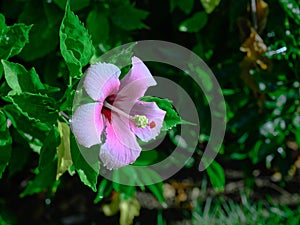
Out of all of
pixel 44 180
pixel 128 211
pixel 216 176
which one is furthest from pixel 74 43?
pixel 128 211

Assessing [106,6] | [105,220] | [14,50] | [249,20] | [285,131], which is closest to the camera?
[14,50]

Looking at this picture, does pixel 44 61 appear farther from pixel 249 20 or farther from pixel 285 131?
pixel 285 131

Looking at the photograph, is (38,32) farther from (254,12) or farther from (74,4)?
(254,12)

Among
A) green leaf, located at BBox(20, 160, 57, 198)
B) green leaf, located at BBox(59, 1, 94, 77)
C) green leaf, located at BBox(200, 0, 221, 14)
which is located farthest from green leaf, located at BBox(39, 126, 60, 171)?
green leaf, located at BBox(200, 0, 221, 14)

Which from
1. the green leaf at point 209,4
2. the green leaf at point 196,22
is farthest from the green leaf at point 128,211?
the green leaf at point 209,4

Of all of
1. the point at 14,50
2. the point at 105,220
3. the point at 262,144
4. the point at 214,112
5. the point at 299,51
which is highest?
the point at 14,50

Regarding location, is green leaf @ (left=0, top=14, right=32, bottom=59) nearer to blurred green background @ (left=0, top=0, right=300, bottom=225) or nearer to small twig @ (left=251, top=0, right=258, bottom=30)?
blurred green background @ (left=0, top=0, right=300, bottom=225)

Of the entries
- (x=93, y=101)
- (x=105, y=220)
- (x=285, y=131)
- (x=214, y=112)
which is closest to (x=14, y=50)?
(x=93, y=101)

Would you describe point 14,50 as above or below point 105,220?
above

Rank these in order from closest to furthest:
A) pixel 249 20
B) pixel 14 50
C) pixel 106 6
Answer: pixel 14 50 → pixel 106 6 → pixel 249 20
